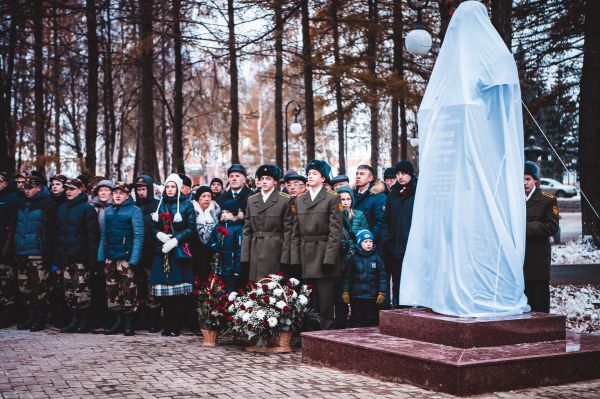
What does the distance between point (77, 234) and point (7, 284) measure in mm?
1778

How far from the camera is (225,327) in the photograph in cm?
934

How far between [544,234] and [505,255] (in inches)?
55.3

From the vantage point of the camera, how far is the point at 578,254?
18.0 metres

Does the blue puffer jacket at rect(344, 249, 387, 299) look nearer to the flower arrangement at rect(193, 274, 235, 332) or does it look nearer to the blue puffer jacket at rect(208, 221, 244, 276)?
the flower arrangement at rect(193, 274, 235, 332)

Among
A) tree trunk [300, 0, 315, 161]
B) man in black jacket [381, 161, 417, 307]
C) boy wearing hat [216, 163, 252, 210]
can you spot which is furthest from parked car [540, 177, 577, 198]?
boy wearing hat [216, 163, 252, 210]

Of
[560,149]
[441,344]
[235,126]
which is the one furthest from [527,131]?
[441,344]

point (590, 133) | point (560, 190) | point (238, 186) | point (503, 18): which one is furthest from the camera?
point (560, 190)

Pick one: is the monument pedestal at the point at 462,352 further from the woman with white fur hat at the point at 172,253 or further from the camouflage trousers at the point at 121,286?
the camouflage trousers at the point at 121,286

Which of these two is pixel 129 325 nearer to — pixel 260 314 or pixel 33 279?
pixel 33 279

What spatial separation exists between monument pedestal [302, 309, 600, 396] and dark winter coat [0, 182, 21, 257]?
559cm

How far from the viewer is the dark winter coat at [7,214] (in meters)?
11.3

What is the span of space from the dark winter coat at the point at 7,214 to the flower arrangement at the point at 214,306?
145 inches

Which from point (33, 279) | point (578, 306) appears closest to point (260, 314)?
point (33, 279)

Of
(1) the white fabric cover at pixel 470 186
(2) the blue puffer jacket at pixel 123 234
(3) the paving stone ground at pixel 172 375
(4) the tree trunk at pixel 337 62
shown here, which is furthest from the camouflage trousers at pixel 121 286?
(4) the tree trunk at pixel 337 62
